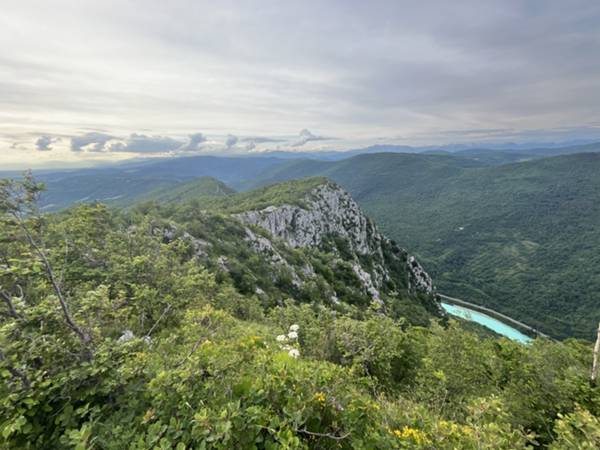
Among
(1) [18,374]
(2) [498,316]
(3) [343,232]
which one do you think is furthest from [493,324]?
(1) [18,374]

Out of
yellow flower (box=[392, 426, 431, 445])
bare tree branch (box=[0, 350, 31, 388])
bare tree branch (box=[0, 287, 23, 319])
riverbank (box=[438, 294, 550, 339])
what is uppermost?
bare tree branch (box=[0, 287, 23, 319])

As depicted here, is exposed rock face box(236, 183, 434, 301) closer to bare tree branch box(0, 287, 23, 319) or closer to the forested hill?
the forested hill

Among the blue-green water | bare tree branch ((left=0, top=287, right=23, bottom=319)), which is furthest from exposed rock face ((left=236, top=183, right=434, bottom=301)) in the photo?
bare tree branch ((left=0, top=287, right=23, bottom=319))

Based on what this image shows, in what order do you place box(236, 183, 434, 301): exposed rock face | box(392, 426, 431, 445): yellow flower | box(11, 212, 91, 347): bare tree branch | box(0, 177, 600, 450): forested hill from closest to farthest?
box(0, 177, 600, 450): forested hill, box(392, 426, 431, 445): yellow flower, box(11, 212, 91, 347): bare tree branch, box(236, 183, 434, 301): exposed rock face

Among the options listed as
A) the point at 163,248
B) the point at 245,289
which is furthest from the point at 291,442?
the point at 245,289

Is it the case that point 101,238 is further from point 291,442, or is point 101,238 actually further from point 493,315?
point 493,315

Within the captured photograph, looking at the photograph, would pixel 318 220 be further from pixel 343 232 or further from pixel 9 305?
pixel 9 305

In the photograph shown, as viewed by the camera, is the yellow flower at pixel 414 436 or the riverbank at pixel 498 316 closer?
the yellow flower at pixel 414 436

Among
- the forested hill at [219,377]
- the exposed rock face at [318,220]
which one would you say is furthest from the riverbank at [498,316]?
the forested hill at [219,377]

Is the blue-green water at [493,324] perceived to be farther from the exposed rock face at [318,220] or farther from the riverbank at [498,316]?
the exposed rock face at [318,220]
